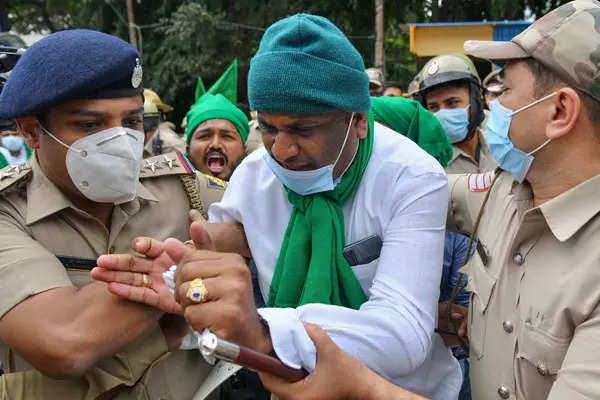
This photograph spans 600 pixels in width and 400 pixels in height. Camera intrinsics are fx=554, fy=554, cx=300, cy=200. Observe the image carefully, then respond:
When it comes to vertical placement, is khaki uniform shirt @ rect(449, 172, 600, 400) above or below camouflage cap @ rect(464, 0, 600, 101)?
below

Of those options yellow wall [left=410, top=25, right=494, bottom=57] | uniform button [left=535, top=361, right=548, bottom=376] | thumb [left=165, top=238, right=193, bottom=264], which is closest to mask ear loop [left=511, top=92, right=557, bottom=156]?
uniform button [left=535, top=361, right=548, bottom=376]

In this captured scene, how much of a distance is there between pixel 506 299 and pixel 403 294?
0.37 meters

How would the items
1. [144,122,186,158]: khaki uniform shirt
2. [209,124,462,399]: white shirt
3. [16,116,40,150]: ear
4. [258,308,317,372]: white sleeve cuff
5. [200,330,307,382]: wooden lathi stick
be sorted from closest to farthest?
1. [200,330,307,382]: wooden lathi stick
2. [258,308,317,372]: white sleeve cuff
3. [209,124,462,399]: white shirt
4. [16,116,40,150]: ear
5. [144,122,186,158]: khaki uniform shirt

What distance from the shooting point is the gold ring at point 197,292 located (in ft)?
4.42

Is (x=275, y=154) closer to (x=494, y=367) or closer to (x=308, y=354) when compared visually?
(x=308, y=354)

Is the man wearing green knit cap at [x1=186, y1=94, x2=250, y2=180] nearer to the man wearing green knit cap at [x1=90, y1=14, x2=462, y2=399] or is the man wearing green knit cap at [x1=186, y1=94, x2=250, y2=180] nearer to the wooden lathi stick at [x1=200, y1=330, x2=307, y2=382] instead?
the man wearing green knit cap at [x1=90, y1=14, x2=462, y2=399]

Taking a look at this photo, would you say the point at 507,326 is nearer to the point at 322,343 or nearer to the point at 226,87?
the point at 322,343

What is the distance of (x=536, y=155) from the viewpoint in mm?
1834

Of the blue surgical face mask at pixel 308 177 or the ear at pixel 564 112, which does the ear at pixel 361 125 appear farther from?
the ear at pixel 564 112

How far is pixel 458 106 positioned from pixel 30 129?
3526 mm

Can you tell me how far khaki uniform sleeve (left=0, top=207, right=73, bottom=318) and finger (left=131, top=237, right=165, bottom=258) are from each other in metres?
0.32

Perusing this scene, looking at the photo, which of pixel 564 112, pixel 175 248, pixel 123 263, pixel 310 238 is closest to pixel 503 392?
pixel 310 238

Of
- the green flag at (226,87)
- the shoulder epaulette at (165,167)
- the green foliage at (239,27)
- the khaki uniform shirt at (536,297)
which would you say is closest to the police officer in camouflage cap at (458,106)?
the green flag at (226,87)

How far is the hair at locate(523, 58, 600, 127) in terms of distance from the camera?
1.69m
